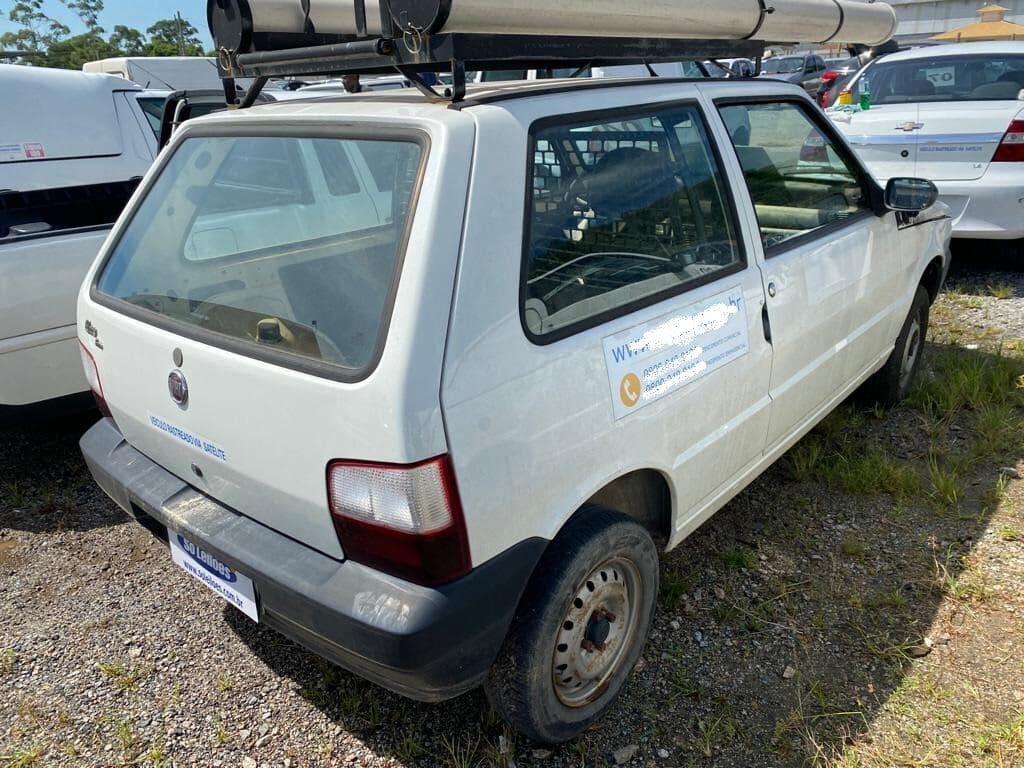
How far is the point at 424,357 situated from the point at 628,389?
0.64 meters

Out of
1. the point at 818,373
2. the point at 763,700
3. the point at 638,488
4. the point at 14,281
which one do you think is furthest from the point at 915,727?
the point at 14,281

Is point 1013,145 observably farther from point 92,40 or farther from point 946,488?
point 92,40

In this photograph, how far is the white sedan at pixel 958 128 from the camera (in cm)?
547

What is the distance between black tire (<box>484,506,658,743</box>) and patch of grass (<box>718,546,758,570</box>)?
0.68 metres

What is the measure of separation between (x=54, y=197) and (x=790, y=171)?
335cm

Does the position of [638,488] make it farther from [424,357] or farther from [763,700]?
[424,357]

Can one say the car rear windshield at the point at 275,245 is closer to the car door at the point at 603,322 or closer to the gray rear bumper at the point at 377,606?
the car door at the point at 603,322

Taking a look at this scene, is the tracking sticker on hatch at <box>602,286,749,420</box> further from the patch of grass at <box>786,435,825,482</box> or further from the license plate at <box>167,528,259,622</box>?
the patch of grass at <box>786,435,825,482</box>

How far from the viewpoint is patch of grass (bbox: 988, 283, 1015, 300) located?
562cm

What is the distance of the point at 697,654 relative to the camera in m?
2.56

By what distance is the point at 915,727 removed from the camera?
7.39ft

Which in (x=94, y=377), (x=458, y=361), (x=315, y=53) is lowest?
(x=94, y=377)

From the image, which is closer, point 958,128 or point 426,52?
point 426,52

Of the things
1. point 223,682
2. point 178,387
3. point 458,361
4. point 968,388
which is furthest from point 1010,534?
point 178,387
